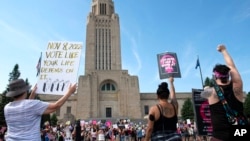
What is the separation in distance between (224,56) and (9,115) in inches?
123

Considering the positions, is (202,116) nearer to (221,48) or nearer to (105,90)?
(221,48)

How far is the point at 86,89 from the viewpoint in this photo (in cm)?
5975

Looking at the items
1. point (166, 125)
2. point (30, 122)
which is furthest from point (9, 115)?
point (166, 125)

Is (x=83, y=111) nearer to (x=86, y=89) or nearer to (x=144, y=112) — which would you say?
(x=86, y=89)

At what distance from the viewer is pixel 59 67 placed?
5.77 meters

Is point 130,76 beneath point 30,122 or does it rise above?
above

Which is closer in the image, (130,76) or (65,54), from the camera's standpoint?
(65,54)

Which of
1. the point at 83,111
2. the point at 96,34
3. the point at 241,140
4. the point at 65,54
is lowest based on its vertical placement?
the point at 241,140

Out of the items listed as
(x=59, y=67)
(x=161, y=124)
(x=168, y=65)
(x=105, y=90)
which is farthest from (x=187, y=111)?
(x=161, y=124)

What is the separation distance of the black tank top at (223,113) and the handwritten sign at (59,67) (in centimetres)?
280

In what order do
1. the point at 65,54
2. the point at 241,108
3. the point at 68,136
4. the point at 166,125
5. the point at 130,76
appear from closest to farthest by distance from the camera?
the point at 241,108, the point at 166,125, the point at 65,54, the point at 68,136, the point at 130,76

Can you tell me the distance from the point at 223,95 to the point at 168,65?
2506mm

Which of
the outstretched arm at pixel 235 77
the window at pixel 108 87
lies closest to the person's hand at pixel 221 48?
the outstretched arm at pixel 235 77

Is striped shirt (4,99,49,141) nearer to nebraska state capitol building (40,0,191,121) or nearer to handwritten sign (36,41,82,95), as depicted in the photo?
handwritten sign (36,41,82,95)
